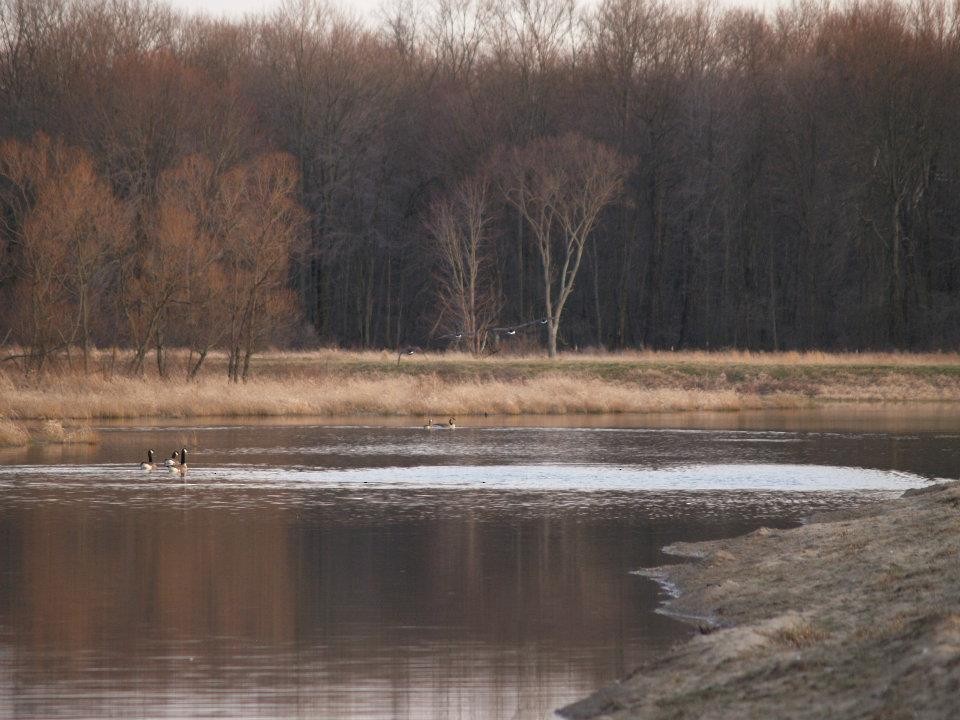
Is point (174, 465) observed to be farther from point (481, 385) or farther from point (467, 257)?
point (467, 257)

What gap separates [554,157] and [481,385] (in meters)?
19.5

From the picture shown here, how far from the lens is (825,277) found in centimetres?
6750

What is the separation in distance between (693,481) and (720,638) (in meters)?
15.8

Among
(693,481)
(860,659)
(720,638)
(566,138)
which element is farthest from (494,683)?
(566,138)

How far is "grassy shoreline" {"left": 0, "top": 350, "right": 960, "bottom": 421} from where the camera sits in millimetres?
43031

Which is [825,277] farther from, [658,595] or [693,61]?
[658,595]

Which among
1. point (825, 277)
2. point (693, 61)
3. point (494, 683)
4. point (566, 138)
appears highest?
point (693, 61)

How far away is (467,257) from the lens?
218 ft

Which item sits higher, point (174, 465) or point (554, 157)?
point (554, 157)

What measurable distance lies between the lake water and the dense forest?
26.2 metres

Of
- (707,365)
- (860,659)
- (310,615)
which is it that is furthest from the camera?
(707,365)

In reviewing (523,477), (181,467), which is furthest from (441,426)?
(181,467)

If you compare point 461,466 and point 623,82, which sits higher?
point 623,82

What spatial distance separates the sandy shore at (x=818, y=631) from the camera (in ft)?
30.3
